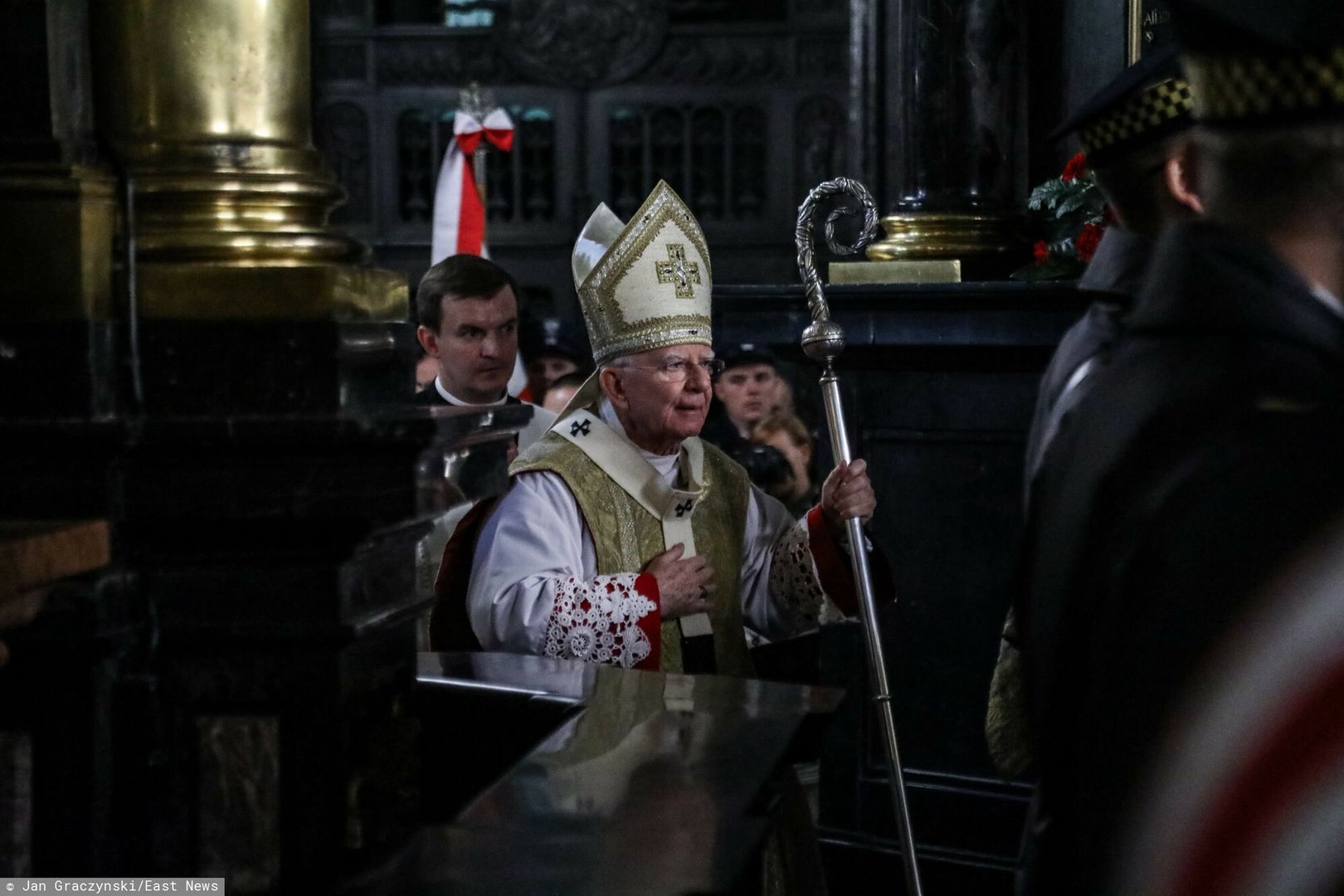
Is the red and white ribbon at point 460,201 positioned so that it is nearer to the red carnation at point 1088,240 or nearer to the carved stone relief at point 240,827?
the red carnation at point 1088,240

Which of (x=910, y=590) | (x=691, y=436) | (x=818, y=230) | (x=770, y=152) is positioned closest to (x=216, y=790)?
(x=691, y=436)

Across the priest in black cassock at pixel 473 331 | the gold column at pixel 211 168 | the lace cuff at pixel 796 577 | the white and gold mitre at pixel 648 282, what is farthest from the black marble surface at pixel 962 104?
the gold column at pixel 211 168

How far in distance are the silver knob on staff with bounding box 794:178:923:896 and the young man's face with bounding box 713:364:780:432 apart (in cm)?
276

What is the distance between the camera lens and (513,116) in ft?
39.7

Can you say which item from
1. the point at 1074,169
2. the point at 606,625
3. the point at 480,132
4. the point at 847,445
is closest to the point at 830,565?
the point at 847,445

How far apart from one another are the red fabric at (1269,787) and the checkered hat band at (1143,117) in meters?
1.33

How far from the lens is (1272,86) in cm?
131

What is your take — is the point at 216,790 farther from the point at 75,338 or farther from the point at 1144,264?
the point at 1144,264

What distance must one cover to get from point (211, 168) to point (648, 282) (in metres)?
1.74

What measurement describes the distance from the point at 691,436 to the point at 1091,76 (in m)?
2.25

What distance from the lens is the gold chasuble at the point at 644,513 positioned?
3850mm

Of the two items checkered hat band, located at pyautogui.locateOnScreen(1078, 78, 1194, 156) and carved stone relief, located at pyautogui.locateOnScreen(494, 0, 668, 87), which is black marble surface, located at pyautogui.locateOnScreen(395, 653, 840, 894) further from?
carved stone relief, located at pyautogui.locateOnScreen(494, 0, 668, 87)

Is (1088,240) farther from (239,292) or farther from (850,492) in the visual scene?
(239,292)

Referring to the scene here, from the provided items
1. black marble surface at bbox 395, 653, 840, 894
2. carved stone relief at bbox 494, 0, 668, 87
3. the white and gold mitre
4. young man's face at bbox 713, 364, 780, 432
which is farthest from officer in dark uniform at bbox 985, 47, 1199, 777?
carved stone relief at bbox 494, 0, 668, 87
